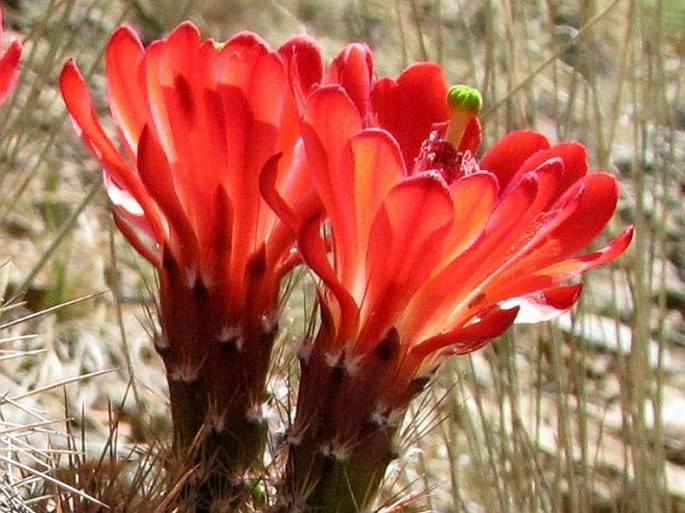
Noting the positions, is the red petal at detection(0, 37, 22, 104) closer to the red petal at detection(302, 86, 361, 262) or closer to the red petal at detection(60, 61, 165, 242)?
the red petal at detection(60, 61, 165, 242)

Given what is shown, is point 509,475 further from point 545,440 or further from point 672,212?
point 672,212

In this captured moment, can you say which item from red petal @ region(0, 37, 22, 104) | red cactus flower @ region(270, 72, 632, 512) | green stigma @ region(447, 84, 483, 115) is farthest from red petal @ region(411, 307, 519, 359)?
red petal @ region(0, 37, 22, 104)

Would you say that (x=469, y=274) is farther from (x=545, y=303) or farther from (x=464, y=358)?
(x=464, y=358)

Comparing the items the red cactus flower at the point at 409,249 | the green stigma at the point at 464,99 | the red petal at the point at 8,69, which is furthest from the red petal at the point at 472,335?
the red petal at the point at 8,69

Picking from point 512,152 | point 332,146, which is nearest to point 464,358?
point 512,152

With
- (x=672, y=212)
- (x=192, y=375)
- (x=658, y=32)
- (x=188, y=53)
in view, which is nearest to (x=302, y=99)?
(x=188, y=53)

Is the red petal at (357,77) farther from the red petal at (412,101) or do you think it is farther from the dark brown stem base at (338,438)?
the dark brown stem base at (338,438)
